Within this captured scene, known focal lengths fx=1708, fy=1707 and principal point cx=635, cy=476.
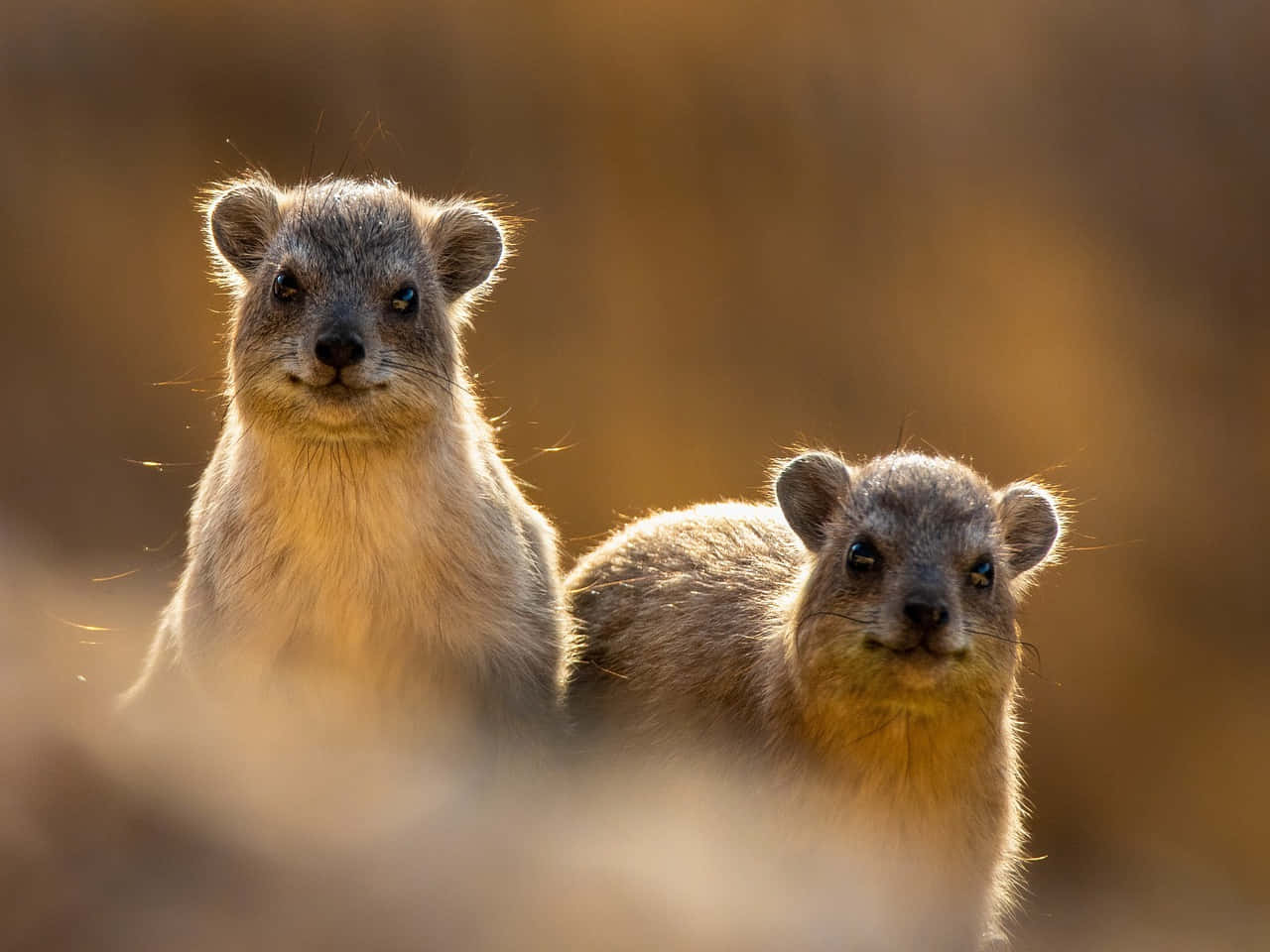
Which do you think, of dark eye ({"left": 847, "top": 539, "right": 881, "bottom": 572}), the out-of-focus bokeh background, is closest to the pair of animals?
dark eye ({"left": 847, "top": 539, "right": 881, "bottom": 572})

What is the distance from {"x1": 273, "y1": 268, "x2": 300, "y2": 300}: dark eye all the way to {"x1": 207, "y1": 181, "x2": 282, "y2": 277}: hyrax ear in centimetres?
49

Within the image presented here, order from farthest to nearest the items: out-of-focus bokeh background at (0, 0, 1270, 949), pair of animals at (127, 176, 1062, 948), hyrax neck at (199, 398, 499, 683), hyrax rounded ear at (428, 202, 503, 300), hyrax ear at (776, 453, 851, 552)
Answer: out-of-focus bokeh background at (0, 0, 1270, 949) < hyrax rounded ear at (428, 202, 503, 300) < hyrax ear at (776, 453, 851, 552) < hyrax neck at (199, 398, 499, 683) < pair of animals at (127, 176, 1062, 948)

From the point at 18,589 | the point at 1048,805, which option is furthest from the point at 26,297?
the point at 1048,805

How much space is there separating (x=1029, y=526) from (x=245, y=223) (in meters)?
3.67

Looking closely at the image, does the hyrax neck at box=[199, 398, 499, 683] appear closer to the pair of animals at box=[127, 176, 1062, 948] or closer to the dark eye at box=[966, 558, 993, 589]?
the pair of animals at box=[127, 176, 1062, 948]

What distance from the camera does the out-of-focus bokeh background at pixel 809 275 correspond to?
1312 cm

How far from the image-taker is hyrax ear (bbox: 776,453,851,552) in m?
7.28

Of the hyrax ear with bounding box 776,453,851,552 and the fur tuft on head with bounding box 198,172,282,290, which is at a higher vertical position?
the fur tuft on head with bounding box 198,172,282,290

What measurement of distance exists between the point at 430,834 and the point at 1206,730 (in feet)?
27.5

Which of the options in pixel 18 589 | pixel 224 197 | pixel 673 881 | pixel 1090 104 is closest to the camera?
pixel 673 881

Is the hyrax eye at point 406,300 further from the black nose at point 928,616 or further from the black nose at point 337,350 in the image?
the black nose at point 928,616

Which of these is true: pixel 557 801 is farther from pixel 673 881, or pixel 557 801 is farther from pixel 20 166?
pixel 20 166

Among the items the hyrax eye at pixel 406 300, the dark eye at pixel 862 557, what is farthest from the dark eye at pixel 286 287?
the dark eye at pixel 862 557

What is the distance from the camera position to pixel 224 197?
758 cm
